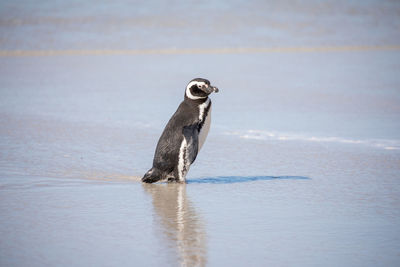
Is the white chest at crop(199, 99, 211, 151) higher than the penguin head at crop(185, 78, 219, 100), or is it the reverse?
the penguin head at crop(185, 78, 219, 100)

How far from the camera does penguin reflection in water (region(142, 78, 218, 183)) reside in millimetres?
4809

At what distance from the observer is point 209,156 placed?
579cm

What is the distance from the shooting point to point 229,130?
685 cm

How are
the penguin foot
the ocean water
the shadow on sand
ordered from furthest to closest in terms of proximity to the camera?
the shadow on sand < the penguin foot < the ocean water

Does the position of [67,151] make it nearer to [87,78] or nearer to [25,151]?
[25,151]

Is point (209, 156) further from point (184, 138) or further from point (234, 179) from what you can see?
point (184, 138)

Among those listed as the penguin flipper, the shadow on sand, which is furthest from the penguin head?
the shadow on sand

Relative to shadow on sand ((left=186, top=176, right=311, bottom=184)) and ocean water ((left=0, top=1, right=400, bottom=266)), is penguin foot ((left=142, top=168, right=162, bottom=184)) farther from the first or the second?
shadow on sand ((left=186, top=176, right=311, bottom=184))

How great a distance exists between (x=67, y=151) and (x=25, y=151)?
0.35 metres

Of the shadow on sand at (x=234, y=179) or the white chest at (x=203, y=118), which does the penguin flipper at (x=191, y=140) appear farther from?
the shadow on sand at (x=234, y=179)

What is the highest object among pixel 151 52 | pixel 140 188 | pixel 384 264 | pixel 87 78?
pixel 151 52

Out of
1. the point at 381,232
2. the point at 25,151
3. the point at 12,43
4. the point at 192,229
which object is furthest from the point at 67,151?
the point at 12,43

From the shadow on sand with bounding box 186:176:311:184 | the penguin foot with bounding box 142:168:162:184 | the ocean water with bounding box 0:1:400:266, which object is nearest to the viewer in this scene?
the ocean water with bounding box 0:1:400:266

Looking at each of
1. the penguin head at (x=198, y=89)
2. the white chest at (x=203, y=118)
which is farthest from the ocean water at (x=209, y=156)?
the penguin head at (x=198, y=89)
